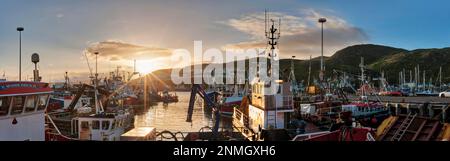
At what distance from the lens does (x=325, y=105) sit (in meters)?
49.7

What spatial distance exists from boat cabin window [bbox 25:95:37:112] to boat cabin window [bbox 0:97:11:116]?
1.15 m

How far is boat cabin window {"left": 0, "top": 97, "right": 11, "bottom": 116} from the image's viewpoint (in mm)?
14188

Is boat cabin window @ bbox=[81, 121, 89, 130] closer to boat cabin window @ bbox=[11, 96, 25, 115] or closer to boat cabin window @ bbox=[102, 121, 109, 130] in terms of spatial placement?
boat cabin window @ bbox=[102, 121, 109, 130]

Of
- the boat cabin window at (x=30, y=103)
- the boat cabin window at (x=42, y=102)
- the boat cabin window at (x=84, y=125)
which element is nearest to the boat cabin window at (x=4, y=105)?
the boat cabin window at (x=30, y=103)

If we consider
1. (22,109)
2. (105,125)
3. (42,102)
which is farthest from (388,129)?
(22,109)

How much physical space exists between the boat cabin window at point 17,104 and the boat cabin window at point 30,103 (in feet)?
0.92

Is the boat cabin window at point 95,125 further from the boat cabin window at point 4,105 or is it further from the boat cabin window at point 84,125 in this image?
the boat cabin window at point 4,105

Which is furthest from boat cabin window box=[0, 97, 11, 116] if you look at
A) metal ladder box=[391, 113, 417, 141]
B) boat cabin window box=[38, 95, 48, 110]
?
metal ladder box=[391, 113, 417, 141]

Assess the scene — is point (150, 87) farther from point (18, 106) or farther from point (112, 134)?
point (18, 106)

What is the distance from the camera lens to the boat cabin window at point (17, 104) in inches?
582

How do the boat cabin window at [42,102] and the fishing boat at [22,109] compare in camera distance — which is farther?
the boat cabin window at [42,102]

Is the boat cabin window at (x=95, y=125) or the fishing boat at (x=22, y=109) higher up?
the fishing boat at (x=22, y=109)

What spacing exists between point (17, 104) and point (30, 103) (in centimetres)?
89
